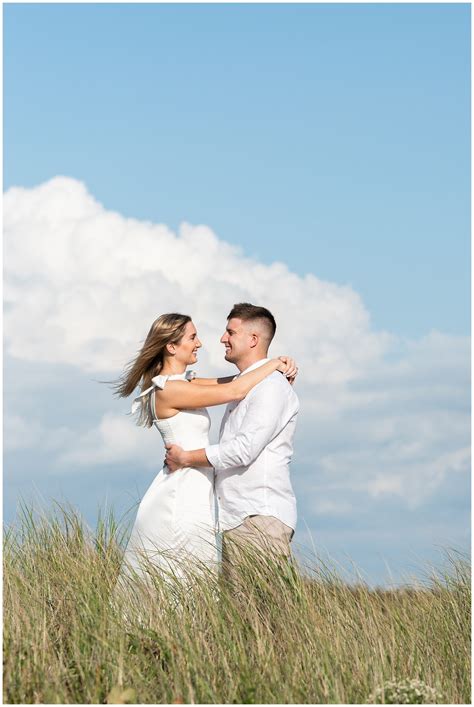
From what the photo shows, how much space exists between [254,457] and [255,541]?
706mm

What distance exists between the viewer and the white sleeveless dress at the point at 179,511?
7945 mm

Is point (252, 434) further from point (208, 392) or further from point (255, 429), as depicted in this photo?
point (208, 392)

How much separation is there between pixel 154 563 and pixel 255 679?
73.2 inches

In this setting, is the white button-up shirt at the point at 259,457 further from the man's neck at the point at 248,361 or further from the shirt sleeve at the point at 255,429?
the man's neck at the point at 248,361

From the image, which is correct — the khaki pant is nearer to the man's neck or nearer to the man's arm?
the man's arm

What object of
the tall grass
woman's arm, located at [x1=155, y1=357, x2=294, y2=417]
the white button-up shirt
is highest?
woman's arm, located at [x1=155, y1=357, x2=294, y2=417]

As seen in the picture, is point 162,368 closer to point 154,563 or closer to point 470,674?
point 154,563

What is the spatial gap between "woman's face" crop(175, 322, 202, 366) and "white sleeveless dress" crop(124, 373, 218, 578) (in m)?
0.16

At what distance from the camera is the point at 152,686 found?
6.32 m

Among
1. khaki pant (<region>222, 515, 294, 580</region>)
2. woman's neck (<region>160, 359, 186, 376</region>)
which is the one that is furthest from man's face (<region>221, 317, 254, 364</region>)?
khaki pant (<region>222, 515, 294, 580</region>)

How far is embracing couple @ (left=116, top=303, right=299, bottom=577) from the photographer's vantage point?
7.79 m

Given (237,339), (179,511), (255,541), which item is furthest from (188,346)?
(255,541)

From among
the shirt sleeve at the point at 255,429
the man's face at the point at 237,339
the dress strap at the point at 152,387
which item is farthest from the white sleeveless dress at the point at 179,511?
the man's face at the point at 237,339

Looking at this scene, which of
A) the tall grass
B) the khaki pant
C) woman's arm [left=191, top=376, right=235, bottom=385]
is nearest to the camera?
the tall grass
